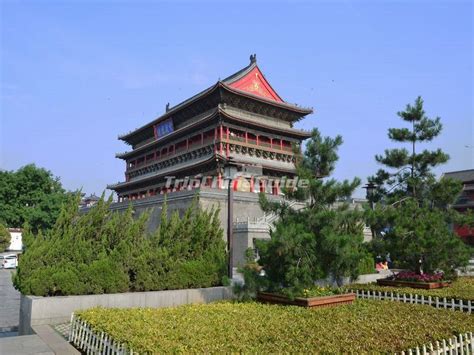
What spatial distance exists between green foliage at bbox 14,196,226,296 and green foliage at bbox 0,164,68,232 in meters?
35.7

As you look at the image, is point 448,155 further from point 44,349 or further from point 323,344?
point 44,349

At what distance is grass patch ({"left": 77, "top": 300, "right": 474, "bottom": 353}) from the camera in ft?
16.3

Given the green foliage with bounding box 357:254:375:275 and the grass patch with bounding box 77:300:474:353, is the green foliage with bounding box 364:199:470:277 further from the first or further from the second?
the grass patch with bounding box 77:300:474:353

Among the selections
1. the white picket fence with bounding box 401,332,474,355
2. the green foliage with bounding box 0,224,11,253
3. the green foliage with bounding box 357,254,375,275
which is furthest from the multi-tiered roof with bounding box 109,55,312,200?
the white picket fence with bounding box 401,332,474,355

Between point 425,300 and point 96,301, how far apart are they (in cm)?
784

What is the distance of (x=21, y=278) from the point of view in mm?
8875

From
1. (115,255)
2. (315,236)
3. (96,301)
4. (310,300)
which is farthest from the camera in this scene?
(115,255)

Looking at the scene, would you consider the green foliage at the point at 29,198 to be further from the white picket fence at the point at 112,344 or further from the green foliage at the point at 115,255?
the white picket fence at the point at 112,344

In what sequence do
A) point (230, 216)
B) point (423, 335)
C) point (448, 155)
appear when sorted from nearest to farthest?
point (423, 335) < point (230, 216) < point (448, 155)

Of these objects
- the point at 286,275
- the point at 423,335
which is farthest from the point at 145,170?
the point at 423,335

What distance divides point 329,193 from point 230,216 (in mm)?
3161

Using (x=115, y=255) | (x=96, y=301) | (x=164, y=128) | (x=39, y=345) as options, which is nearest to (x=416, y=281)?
(x=115, y=255)

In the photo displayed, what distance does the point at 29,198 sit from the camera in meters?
44.0

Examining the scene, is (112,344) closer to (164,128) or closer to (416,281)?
(416,281)
